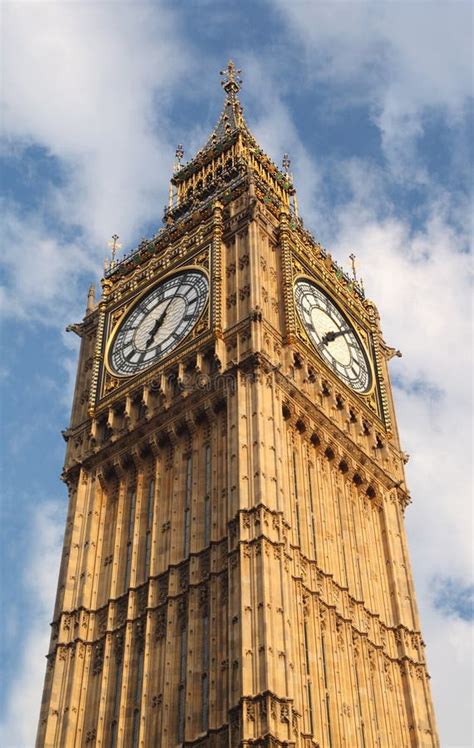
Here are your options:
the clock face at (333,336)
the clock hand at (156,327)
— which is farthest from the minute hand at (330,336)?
the clock hand at (156,327)

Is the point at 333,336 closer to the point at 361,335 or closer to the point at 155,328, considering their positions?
the point at 361,335

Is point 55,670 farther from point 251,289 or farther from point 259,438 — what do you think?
point 251,289

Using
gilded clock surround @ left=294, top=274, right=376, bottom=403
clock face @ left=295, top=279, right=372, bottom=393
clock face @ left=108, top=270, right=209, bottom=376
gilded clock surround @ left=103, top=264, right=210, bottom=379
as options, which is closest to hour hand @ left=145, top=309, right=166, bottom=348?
clock face @ left=108, top=270, right=209, bottom=376

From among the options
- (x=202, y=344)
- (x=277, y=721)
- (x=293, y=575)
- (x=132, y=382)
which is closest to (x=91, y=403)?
(x=132, y=382)

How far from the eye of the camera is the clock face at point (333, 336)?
47.0 meters

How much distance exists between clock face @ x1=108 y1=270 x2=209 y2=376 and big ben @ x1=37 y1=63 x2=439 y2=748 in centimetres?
11

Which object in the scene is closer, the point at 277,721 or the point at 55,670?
the point at 277,721

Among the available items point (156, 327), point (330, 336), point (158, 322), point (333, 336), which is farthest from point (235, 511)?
point (333, 336)

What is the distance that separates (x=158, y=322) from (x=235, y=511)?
40.0 ft

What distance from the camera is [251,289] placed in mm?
44969

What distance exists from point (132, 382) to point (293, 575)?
11600 mm

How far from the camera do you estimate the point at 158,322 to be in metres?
47.6

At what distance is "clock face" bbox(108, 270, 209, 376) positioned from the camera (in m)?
46.0

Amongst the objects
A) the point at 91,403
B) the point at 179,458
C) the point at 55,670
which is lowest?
the point at 55,670
